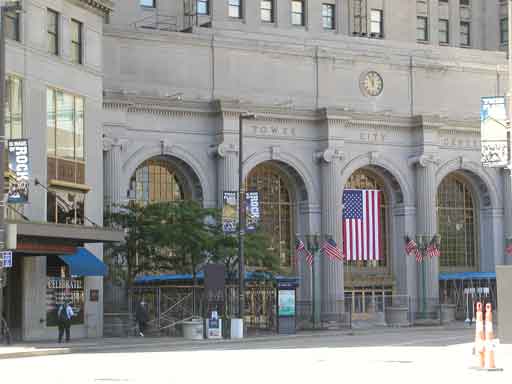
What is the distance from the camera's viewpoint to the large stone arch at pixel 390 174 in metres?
74.1

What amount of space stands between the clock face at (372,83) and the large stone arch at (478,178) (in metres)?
6.55

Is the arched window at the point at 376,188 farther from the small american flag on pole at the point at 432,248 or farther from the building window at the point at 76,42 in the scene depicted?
the building window at the point at 76,42

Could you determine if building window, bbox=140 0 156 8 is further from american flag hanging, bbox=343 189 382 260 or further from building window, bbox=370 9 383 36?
american flag hanging, bbox=343 189 382 260

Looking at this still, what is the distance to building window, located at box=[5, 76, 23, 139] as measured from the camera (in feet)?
150

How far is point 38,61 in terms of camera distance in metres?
→ 47.8

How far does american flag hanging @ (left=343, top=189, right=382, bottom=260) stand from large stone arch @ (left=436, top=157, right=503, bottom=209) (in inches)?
210

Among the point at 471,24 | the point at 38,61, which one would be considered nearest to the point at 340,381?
the point at 38,61

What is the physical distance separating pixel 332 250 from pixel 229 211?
1558 cm

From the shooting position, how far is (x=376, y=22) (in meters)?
82.4

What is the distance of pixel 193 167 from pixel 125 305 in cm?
1053

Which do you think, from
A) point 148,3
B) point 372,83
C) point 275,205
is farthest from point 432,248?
point 148,3

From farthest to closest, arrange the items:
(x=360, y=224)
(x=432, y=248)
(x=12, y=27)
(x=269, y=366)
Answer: (x=360, y=224), (x=432, y=248), (x=12, y=27), (x=269, y=366)

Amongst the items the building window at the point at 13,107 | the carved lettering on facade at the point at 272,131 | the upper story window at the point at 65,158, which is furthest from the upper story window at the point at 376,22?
the building window at the point at 13,107

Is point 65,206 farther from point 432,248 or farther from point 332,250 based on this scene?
point 432,248
